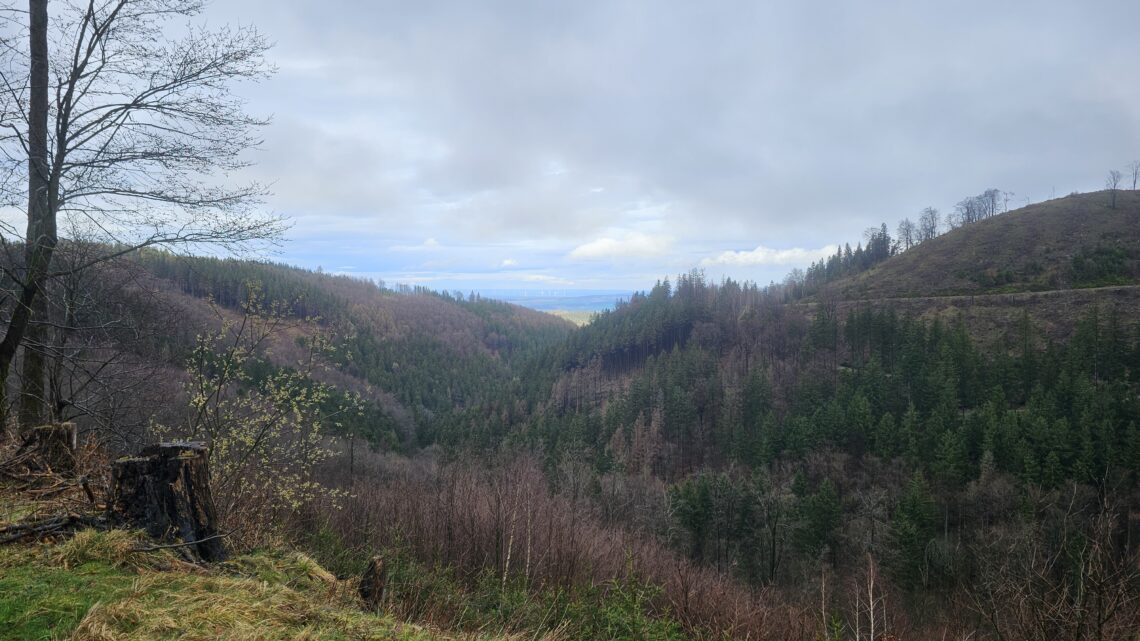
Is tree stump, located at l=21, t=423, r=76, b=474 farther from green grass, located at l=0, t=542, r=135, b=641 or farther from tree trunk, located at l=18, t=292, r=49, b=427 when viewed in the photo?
green grass, located at l=0, t=542, r=135, b=641

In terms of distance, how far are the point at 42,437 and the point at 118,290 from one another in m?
3.15

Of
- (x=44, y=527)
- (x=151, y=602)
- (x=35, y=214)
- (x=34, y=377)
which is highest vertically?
(x=35, y=214)

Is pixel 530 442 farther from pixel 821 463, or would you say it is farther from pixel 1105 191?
pixel 1105 191

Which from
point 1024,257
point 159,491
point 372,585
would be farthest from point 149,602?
point 1024,257

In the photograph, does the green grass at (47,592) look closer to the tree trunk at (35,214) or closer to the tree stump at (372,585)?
the tree stump at (372,585)

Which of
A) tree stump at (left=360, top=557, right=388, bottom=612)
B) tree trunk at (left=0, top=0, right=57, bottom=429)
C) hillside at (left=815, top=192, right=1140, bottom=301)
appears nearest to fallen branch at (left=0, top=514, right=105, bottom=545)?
tree stump at (left=360, top=557, right=388, bottom=612)

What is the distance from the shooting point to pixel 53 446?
5.73 metres

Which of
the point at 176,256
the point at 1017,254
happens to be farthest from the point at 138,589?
the point at 1017,254

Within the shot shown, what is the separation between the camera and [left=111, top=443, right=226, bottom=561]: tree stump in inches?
169

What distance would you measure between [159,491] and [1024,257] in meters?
121

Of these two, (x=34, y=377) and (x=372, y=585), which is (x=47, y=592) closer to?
(x=372, y=585)

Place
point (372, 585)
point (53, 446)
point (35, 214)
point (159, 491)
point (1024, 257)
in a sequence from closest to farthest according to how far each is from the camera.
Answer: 1. point (159, 491)
2. point (372, 585)
3. point (53, 446)
4. point (35, 214)
5. point (1024, 257)

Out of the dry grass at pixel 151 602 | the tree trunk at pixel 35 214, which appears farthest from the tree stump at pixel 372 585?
the tree trunk at pixel 35 214

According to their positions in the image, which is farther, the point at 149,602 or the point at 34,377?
the point at 34,377
